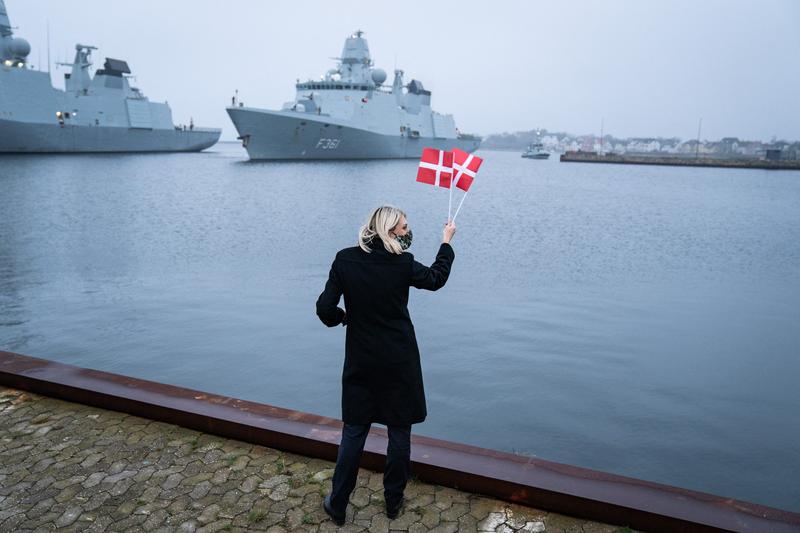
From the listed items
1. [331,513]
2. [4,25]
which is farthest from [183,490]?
[4,25]

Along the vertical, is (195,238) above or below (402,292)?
below

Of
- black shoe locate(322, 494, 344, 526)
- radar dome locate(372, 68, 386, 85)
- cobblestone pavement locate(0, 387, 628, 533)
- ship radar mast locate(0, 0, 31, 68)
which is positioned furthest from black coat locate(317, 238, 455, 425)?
radar dome locate(372, 68, 386, 85)

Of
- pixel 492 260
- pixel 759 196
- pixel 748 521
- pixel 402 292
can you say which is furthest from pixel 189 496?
pixel 759 196

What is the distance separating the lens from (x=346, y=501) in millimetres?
3580

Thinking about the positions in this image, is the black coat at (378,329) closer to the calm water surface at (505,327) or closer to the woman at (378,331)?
the woman at (378,331)

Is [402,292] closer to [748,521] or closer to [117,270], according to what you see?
[748,521]

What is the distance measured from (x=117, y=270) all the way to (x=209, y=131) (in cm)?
8483

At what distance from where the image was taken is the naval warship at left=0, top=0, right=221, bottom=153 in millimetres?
54781

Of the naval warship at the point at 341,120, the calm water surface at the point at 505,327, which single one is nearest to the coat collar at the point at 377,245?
the calm water surface at the point at 505,327

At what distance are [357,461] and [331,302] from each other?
95 cm

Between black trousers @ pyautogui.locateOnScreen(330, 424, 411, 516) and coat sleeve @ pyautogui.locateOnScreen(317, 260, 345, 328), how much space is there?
2.09 feet

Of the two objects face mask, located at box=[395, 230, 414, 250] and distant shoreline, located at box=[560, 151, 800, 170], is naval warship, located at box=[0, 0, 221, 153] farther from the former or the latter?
distant shoreline, located at box=[560, 151, 800, 170]

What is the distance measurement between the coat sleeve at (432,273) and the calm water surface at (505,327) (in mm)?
3506

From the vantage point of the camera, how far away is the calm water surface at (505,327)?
6801mm
